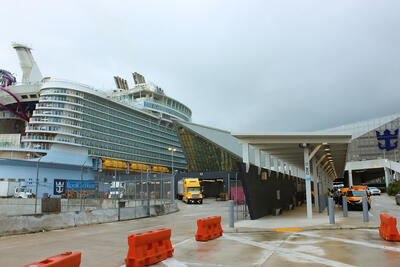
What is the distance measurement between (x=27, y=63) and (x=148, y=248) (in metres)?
99.5

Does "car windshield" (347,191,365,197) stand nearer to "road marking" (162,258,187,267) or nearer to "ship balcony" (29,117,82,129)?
"road marking" (162,258,187,267)

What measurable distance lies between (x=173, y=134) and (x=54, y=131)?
155ft

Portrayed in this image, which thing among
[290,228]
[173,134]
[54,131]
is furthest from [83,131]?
[290,228]

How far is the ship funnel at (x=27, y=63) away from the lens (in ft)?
297

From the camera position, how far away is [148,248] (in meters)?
7.47

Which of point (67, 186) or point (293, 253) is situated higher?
point (67, 186)

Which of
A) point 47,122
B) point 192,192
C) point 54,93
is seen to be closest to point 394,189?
point 192,192

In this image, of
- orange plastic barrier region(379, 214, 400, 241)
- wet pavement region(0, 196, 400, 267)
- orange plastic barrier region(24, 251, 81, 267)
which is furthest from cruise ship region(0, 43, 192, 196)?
orange plastic barrier region(24, 251, 81, 267)

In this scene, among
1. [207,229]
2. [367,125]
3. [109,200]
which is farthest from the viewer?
[367,125]

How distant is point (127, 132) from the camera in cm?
8594

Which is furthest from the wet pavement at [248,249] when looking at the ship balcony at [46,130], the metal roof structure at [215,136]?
the ship balcony at [46,130]

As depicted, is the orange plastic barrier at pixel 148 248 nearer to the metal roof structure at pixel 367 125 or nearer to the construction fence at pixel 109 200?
the construction fence at pixel 109 200

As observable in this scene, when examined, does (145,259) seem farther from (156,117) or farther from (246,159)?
(156,117)

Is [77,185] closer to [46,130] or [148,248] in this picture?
[148,248]
